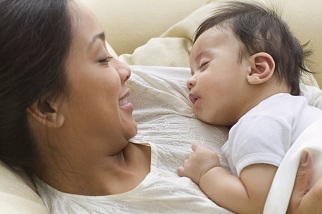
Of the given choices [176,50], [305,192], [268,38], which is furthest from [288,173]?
[176,50]

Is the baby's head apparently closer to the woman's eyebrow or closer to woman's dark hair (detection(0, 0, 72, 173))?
the woman's eyebrow

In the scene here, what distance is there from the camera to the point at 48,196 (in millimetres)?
1165

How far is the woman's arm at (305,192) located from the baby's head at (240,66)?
10.2 inches

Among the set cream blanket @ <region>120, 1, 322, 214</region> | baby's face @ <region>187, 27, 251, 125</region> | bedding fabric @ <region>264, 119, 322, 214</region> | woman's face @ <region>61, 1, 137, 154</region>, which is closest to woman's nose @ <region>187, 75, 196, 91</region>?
baby's face @ <region>187, 27, 251, 125</region>

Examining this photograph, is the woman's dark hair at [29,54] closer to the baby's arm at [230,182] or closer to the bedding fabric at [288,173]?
the baby's arm at [230,182]

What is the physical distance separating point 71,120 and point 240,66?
17.8 inches

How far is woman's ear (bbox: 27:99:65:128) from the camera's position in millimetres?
1096

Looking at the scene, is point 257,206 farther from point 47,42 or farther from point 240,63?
point 47,42

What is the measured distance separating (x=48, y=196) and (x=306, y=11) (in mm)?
1424

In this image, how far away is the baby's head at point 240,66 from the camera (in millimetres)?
1296

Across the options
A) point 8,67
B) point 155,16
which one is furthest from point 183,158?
point 155,16

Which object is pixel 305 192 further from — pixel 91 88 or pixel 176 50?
pixel 176 50

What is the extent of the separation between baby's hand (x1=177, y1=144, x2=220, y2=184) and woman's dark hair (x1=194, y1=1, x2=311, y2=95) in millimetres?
291

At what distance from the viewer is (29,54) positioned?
1042 millimetres
